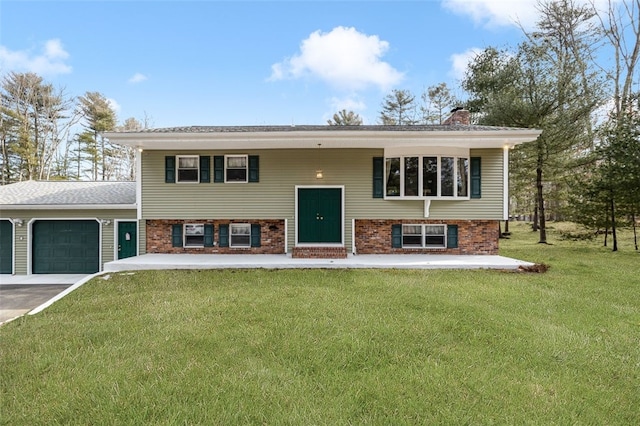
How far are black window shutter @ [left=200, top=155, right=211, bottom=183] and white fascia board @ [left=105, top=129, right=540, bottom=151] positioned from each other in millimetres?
688

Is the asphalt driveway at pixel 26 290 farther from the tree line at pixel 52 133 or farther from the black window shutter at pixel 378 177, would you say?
the tree line at pixel 52 133

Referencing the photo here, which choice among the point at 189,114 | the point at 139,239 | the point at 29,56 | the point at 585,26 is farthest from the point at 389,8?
the point at 29,56

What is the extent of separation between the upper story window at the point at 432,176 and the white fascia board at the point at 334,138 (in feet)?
1.70

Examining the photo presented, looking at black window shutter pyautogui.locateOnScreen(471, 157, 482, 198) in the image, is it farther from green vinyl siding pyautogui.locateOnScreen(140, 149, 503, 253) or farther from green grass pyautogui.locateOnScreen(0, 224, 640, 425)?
green grass pyautogui.locateOnScreen(0, 224, 640, 425)

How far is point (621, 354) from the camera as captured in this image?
3602 millimetres

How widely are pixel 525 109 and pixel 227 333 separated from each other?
16.3m

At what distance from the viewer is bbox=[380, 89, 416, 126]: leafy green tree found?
2602cm

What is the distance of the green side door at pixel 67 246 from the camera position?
10.3 m

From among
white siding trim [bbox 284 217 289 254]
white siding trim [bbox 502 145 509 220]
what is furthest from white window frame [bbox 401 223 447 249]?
white siding trim [bbox 284 217 289 254]

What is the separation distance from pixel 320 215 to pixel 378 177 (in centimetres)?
231

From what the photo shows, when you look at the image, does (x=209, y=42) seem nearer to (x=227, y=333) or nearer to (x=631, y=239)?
(x=227, y=333)

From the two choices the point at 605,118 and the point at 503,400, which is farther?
the point at 605,118

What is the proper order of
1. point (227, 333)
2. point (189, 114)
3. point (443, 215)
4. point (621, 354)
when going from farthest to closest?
point (189, 114) → point (443, 215) → point (227, 333) → point (621, 354)

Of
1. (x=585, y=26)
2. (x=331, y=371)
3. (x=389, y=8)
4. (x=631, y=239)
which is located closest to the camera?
(x=331, y=371)
